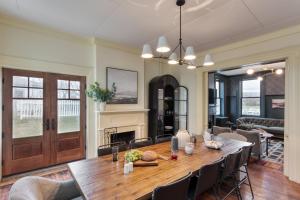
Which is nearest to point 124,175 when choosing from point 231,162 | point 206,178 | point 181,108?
point 206,178

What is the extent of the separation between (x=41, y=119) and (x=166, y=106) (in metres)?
3.31

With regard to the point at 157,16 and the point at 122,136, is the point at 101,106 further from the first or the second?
the point at 157,16

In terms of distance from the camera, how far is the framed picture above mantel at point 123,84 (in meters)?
4.03

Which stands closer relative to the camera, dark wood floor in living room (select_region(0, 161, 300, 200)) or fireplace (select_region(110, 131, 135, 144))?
dark wood floor in living room (select_region(0, 161, 300, 200))

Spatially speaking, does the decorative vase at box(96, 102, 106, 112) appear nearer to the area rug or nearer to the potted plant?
the potted plant

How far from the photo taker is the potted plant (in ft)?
11.8

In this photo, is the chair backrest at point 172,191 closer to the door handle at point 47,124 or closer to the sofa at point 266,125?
the door handle at point 47,124

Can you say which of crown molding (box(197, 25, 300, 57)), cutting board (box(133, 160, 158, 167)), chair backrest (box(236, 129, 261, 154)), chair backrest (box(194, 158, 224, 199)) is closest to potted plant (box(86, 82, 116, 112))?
cutting board (box(133, 160, 158, 167))

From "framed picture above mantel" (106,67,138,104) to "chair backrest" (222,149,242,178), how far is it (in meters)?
2.84

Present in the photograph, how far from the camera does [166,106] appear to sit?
5246 millimetres

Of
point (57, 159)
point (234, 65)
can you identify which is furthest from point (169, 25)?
point (57, 159)

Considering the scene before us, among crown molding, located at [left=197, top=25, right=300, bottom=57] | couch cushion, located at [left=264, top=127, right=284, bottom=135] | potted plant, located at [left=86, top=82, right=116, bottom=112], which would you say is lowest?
couch cushion, located at [left=264, top=127, right=284, bottom=135]

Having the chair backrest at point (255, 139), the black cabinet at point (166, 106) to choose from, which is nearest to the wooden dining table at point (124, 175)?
the chair backrest at point (255, 139)

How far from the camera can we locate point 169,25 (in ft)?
10.1
